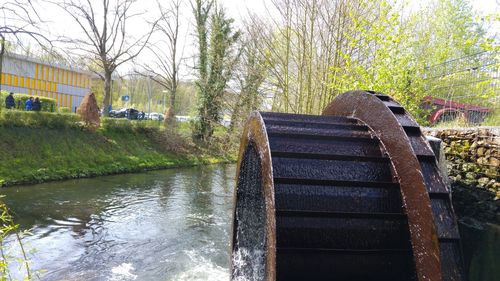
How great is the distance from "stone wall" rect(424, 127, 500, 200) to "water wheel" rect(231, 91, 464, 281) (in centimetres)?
295

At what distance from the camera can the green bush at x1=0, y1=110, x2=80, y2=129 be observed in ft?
50.3

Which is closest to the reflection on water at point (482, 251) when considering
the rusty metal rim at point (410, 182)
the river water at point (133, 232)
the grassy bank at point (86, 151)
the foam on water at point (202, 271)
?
the river water at point (133, 232)

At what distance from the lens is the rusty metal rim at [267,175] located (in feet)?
8.49

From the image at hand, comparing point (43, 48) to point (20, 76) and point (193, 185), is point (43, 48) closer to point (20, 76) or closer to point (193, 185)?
point (193, 185)

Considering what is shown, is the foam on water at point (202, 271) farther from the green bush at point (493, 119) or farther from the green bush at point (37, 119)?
the green bush at point (37, 119)

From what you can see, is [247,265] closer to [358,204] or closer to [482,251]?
[358,204]

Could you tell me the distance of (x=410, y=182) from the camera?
290 cm

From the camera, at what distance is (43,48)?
12.7 meters

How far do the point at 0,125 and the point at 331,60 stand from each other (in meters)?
12.8

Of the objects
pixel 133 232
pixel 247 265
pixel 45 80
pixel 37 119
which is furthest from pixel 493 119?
pixel 45 80

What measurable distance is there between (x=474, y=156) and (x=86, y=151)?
15671 mm

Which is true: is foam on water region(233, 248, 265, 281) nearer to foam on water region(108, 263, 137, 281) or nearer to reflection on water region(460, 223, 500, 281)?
foam on water region(108, 263, 137, 281)

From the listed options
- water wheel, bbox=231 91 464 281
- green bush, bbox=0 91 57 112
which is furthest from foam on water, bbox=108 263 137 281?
green bush, bbox=0 91 57 112

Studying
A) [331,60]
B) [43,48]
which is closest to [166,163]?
[43,48]
